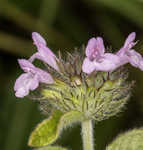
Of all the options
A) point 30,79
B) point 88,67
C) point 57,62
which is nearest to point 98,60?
point 88,67

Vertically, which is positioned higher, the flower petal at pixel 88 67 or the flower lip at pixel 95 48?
the flower lip at pixel 95 48

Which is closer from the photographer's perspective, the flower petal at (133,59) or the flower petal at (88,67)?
the flower petal at (88,67)

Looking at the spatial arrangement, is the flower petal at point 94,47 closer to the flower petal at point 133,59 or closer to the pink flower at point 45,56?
the flower petal at point 133,59

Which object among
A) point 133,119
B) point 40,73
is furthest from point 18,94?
point 133,119

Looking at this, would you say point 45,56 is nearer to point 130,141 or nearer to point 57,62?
point 57,62

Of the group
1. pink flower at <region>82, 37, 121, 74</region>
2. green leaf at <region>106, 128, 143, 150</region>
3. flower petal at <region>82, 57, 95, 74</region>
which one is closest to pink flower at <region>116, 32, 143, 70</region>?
pink flower at <region>82, 37, 121, 74</region>

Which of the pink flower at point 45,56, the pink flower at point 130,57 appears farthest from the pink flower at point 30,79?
the pink flower at point 130,57
